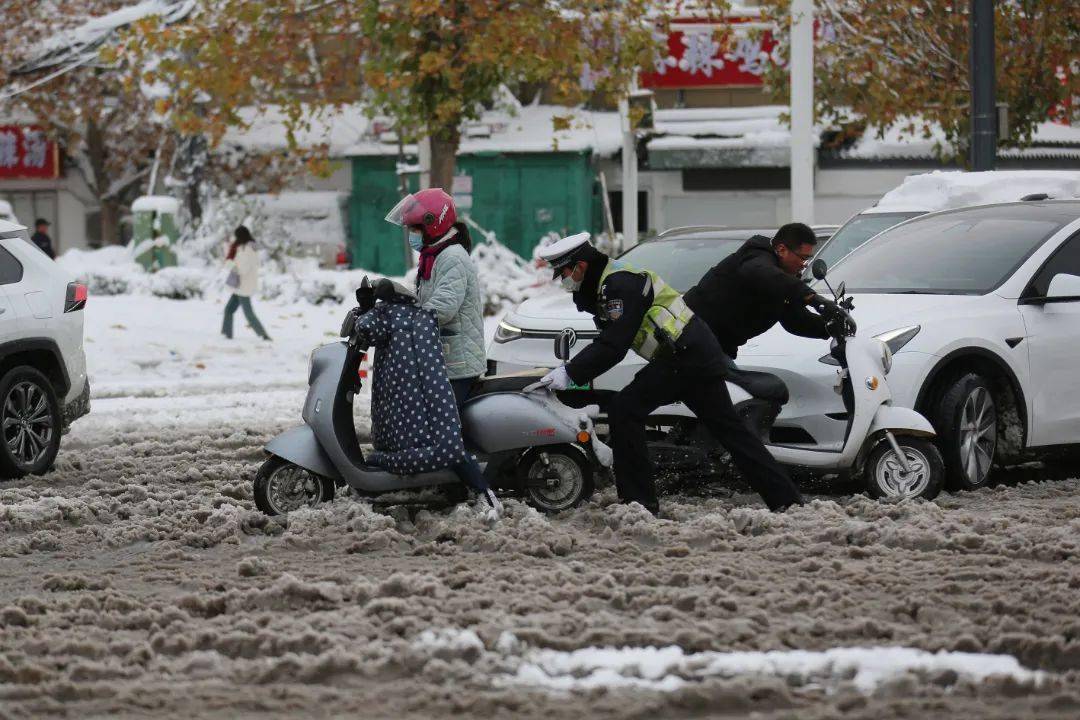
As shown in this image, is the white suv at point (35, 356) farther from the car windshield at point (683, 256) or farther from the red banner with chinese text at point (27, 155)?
the red banner with chinese text at point (27, 155)

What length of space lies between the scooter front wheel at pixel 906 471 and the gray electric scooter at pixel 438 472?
1305 mm

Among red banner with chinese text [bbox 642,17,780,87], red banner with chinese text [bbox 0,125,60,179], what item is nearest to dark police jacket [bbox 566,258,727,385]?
red banner with chinese text [bbox 642,17,780,87]

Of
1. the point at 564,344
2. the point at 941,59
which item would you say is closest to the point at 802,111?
the point at 941,59

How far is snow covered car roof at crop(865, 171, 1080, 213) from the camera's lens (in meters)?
13.7

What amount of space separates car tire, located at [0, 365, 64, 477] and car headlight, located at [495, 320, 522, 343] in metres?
2.68

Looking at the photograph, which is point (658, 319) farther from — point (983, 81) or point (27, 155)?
point (27, 155)

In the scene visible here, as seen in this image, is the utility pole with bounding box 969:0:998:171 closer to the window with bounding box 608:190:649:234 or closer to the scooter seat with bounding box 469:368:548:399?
the scooter seat with bounding box 469:368:548:399

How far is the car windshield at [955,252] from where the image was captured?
396 inches

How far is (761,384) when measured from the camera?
899 centimetres

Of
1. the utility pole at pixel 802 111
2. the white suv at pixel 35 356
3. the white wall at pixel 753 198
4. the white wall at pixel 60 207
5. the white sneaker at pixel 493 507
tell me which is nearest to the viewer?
the white sneaker at pixel 493 507

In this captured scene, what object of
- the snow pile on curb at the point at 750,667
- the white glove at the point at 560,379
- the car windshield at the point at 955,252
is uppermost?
the car windshield at the point at 955,252

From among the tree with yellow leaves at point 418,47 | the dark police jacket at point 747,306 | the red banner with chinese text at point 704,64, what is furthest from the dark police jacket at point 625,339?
the red banner with chinese text at point 704,64

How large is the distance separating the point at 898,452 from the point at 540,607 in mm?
3012

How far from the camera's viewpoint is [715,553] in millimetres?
7590
